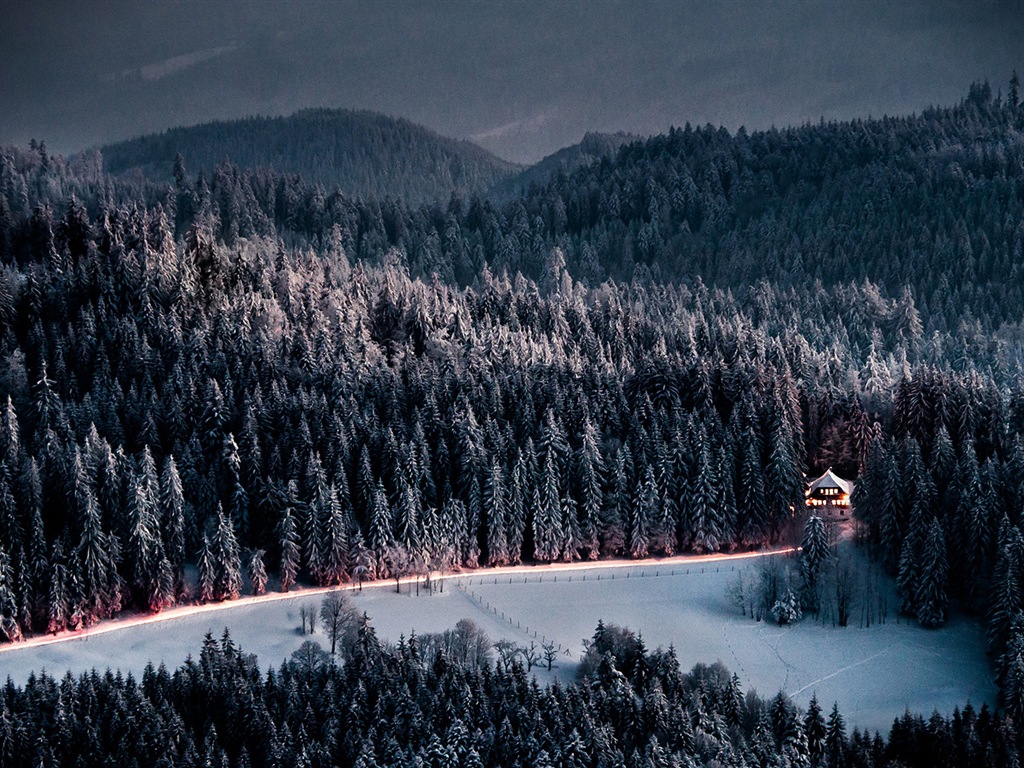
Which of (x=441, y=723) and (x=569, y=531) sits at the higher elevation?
(x=569, y=531)

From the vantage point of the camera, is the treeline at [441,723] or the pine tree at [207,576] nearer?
the treeline at [441,723]

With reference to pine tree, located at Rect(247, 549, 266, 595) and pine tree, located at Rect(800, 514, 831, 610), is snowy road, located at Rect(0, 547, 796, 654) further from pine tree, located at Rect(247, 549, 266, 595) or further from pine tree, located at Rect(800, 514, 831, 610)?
pine tree, located at Rect(800, 514, 831, 610)

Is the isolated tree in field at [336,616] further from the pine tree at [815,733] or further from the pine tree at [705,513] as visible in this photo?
the pine tree at [815,733]

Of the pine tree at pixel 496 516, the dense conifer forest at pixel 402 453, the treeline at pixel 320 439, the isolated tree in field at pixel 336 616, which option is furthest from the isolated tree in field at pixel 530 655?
the pine tree at pixel 496 516

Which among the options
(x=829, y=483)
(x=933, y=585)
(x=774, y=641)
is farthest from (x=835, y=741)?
(x=829, y=483)

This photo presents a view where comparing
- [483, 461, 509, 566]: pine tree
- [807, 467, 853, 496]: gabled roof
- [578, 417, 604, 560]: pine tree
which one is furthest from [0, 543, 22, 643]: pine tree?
[807, 467, 853, 496]: gabled roof

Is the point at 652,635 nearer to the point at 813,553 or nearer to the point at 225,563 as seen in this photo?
the point at 813,553
